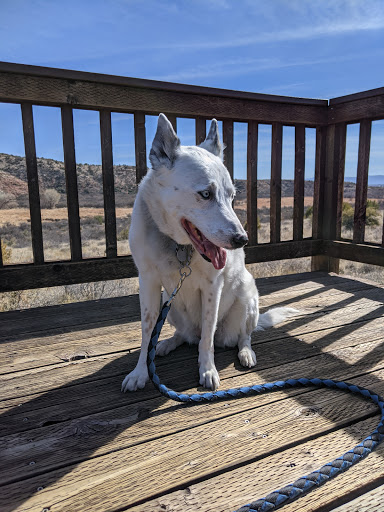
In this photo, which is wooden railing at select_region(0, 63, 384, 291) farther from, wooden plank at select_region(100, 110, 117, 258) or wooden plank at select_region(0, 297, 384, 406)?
wooden plank at select_region(0, 297, 384, 406)

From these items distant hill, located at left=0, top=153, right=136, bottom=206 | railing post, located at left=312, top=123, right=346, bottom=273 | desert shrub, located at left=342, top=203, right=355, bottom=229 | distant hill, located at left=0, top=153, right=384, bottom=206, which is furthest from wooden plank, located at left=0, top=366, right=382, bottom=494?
distant hill, located at left=0, top=153, right=136, bottom=206

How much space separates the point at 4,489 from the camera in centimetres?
121

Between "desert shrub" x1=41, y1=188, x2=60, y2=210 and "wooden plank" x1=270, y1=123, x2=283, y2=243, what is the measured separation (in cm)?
2356

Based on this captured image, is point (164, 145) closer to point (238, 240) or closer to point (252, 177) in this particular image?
point (238, 240)

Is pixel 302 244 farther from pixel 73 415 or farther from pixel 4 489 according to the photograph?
pixel 4 489

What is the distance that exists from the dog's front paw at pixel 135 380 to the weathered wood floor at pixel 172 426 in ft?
0.11

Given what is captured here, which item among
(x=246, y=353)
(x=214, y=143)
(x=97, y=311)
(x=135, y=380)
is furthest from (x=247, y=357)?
(x=97, y=311)

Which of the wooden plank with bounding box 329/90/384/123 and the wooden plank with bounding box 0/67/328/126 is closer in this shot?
the wooden plank with bounding box 0/67/328/126

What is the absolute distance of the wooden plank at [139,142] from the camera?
3.24 m

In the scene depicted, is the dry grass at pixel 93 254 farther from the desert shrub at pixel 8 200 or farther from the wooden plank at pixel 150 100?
the wooden plank at pixel 150 100

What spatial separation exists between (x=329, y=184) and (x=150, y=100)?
2.11 meters

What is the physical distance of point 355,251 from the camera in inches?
151

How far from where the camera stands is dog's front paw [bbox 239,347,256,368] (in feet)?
6.67

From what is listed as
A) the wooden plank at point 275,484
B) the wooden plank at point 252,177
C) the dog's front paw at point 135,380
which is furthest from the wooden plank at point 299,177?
the wooden plank at point 275,484
